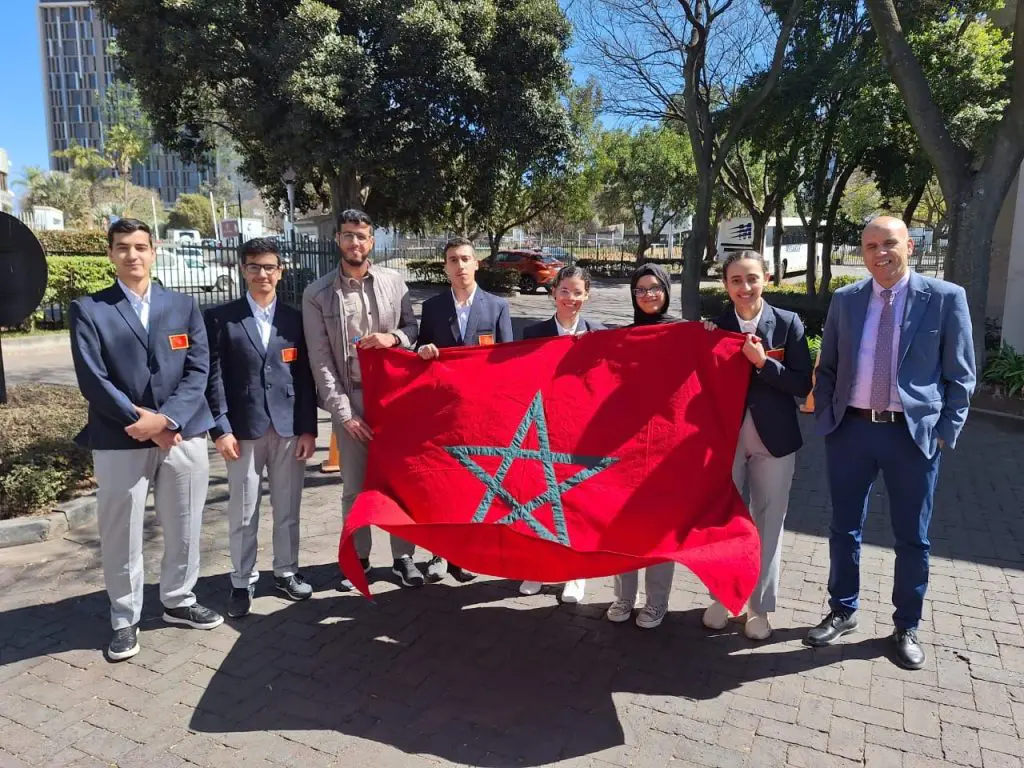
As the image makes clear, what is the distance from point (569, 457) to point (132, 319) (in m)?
2.43

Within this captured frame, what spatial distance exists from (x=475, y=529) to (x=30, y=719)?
2232 millimetres

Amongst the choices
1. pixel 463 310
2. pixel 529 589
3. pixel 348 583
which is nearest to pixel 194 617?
pixel 348 583

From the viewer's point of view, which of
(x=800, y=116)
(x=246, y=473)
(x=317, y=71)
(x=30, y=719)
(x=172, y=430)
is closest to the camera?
(x=30, y=719)

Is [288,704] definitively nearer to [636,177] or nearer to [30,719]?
[30,719]

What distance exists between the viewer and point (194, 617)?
13.5 ft

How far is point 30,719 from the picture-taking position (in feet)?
10.8

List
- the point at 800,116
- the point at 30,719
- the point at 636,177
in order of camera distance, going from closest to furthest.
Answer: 1. the point at 30,719
2. the point at 800,116
3. the point at 636,177

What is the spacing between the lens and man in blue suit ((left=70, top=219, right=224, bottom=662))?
361 cm

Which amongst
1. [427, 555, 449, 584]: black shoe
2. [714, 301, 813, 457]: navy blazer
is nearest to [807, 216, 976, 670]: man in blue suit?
[714, 301, 813, 457]: navy blazer

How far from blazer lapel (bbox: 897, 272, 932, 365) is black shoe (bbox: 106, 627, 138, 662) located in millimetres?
4286

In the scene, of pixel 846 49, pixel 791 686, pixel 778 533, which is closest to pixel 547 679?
pixel 791 686

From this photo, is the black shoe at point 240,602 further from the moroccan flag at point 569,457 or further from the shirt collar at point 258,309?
the shirt collar at point 258,309

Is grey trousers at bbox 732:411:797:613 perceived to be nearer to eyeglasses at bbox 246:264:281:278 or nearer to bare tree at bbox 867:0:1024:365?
eyeglasses at bbox 246:264:281:278

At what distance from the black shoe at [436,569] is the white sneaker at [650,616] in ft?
4.47
